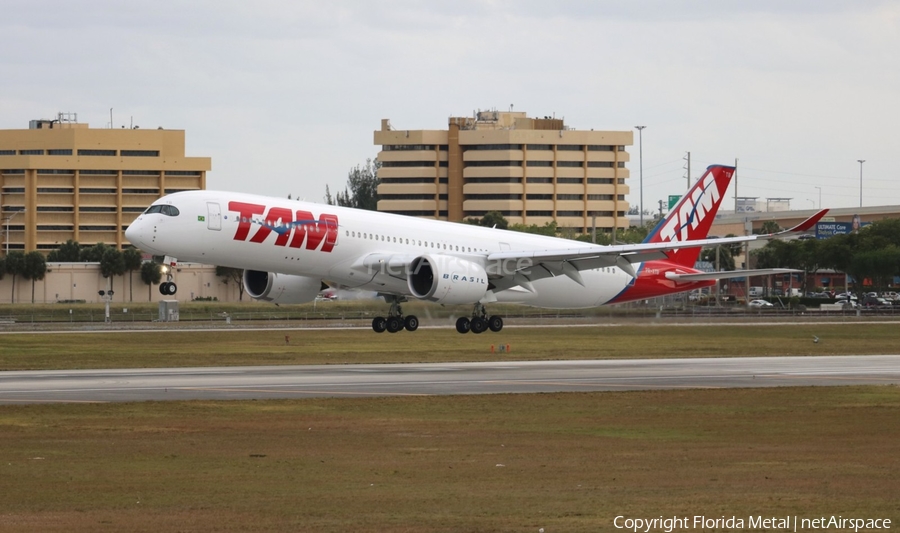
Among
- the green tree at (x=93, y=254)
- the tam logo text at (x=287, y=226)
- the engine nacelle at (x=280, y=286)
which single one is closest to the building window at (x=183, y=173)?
the green tree at (x=93, y=254)

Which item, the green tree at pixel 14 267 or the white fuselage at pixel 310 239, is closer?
the white fuselage at pixel 310 239

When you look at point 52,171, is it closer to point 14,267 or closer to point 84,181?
point 84,181

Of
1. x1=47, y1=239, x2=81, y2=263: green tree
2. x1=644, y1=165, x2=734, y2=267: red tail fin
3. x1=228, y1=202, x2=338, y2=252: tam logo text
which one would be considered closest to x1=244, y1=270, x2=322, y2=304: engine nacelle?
x1=228, y1=202, x2=338, y2=252: tam logo text

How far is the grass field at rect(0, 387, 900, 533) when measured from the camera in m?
20.1

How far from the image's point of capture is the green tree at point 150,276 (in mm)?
134875

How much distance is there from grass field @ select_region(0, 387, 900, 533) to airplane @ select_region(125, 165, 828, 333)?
11460 millimetres

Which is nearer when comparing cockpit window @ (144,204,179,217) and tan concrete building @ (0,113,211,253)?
cockpit window @ (144,204,179,217)

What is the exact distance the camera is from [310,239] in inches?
1898

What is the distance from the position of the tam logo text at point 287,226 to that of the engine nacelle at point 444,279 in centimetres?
375

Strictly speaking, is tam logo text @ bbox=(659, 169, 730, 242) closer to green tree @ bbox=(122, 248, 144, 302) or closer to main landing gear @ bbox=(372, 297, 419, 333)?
main landing gear @ bbox=(372, 297, 419, 333)

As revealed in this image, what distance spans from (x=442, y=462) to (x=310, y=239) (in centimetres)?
2340

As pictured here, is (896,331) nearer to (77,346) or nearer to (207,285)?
(77,346)

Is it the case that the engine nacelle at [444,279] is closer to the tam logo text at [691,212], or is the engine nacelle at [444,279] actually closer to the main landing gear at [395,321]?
the main landing gear at [395,321]

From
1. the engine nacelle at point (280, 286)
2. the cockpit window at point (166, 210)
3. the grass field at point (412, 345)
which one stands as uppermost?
the cockpit window at point (166, 210)
